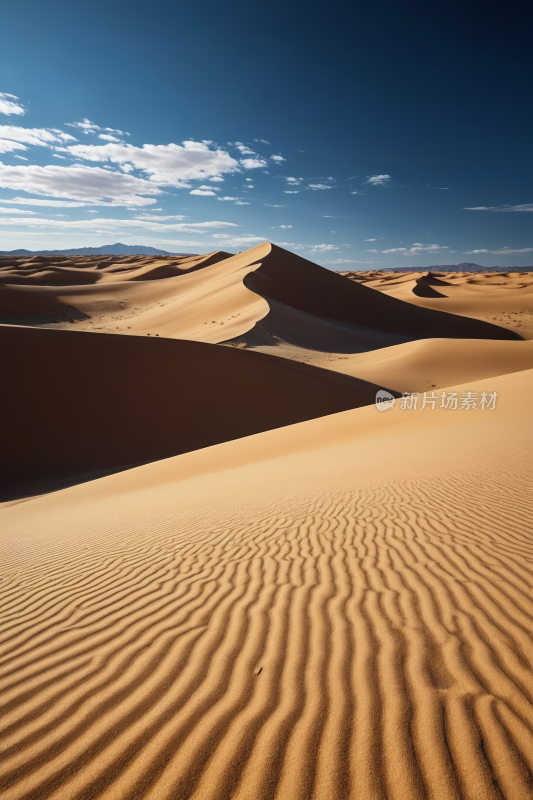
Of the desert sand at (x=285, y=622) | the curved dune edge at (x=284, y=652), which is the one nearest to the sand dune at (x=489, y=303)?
the desert sand at (x=285, y=622)

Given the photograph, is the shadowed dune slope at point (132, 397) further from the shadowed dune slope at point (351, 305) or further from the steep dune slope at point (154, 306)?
the shadowed dune slope at point (351, 305)

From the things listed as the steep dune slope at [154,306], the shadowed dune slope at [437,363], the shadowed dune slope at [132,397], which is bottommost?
the shadowed dune slope at [132,397]

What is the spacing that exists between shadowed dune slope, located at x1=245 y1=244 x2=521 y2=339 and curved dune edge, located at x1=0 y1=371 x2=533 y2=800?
3717cm

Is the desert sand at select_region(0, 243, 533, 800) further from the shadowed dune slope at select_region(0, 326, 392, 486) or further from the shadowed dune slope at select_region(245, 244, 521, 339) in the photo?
the shadowed dune slope at select_region(245, 244, 521, 339)

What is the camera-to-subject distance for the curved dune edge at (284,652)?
1.82 metres

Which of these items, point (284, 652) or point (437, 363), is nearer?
point (284, 652)

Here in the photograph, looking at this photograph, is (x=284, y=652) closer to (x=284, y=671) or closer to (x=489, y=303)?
(x=284, y=671)

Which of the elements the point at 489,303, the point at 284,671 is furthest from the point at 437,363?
the point at 489,303

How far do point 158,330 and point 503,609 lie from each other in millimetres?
33115

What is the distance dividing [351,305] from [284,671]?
4466cm

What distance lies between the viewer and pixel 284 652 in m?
2.60

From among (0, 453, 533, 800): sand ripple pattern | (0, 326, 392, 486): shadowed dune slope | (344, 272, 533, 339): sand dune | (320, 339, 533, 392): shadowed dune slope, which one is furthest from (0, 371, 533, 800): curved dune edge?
(344, 272, 533, 339): sand dune

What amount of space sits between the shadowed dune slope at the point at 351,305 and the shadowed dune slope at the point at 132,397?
73.8ft

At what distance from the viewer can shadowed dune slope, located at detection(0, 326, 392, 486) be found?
588 inches
